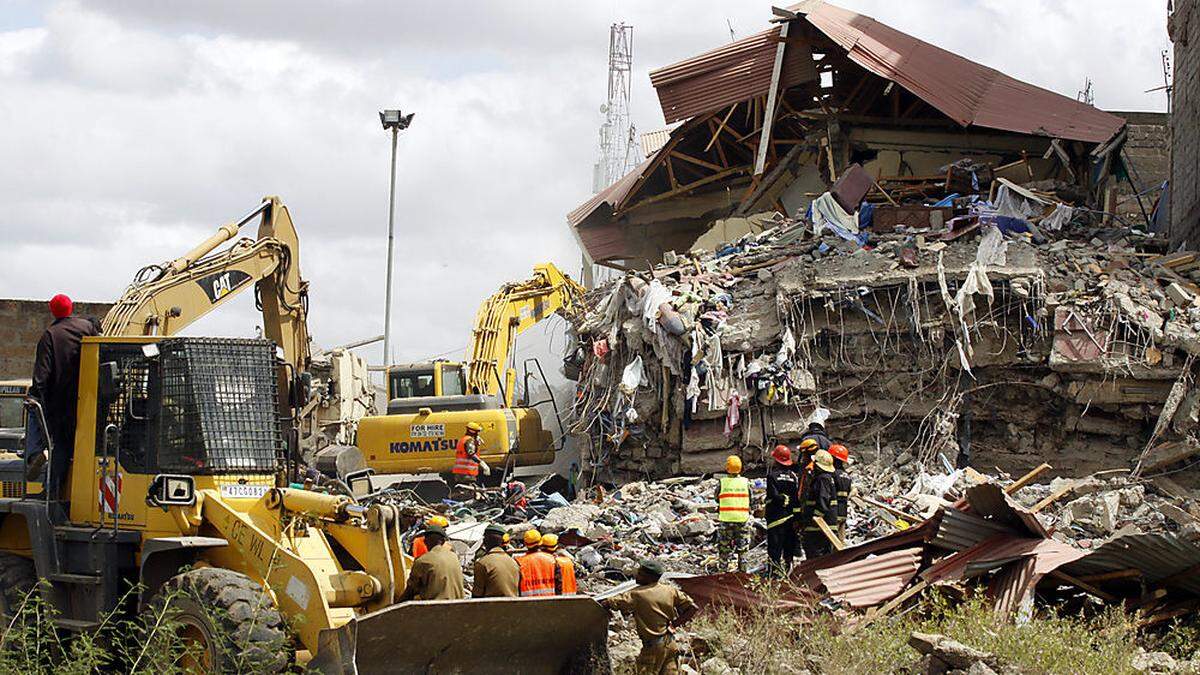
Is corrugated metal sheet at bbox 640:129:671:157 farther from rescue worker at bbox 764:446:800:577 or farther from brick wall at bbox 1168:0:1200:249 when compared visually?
rescue worker at bbox 764:446:800:577

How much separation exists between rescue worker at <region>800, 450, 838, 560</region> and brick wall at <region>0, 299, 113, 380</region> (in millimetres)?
14088

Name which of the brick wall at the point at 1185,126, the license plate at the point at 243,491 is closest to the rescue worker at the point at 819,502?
the license plate at the point at 243,491

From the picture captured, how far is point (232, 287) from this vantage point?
12367 mm

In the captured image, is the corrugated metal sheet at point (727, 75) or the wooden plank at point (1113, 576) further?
the corrugated metal sheet at point (727, 75)

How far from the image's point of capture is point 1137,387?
16234 millimetres

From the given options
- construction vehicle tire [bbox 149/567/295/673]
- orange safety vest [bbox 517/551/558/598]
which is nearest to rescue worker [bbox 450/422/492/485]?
orange safety vest [bbox 517/551/558/598]

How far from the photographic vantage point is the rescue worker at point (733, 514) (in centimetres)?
1292

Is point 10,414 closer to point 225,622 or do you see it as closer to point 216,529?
point 216,529

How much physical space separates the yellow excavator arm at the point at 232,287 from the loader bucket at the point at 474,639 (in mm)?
4401

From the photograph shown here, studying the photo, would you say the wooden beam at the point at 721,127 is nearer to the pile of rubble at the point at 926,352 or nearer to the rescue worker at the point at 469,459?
the pile of rubble at the point at 926,352

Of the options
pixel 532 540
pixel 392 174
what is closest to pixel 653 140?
pixel 392 174

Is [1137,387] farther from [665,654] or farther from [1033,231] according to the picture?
[665,654]

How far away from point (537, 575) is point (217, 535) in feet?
7.59

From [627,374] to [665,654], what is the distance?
9.30m
